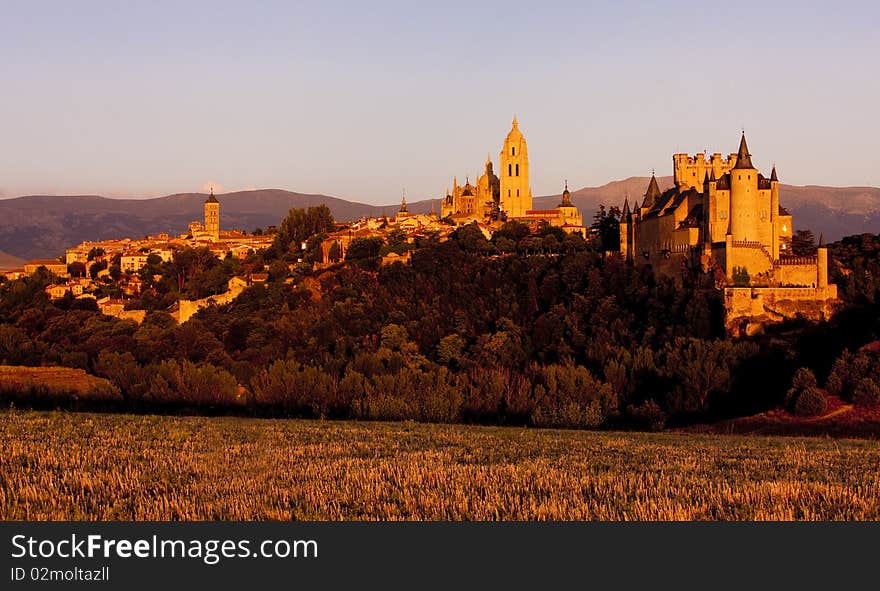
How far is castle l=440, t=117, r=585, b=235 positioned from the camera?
105188mm

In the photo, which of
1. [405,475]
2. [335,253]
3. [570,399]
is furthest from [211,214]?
[405,475]

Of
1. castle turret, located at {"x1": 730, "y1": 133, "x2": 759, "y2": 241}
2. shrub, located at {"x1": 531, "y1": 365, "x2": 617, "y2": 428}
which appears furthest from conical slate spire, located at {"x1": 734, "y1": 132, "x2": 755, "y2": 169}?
shrub, located at {"x1": 531, "y1": 365, "x2": 617, "y2": 428}

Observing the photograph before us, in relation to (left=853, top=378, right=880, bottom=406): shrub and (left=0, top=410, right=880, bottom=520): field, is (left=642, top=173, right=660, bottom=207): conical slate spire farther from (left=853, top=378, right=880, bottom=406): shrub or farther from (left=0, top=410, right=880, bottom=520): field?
(left=0, top=410, right=880, bottom=520): field

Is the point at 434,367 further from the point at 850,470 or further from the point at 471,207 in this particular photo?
the point at 471,207

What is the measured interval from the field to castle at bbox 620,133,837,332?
96.9 feet

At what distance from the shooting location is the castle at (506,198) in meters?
105

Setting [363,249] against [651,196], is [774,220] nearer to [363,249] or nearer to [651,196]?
[651,196]

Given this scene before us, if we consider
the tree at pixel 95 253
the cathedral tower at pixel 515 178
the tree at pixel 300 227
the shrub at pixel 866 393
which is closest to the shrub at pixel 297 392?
the shrub at pixel 866 393

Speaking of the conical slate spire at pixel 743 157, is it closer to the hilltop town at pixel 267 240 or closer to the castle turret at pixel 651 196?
the castle turret at pixel 651 196

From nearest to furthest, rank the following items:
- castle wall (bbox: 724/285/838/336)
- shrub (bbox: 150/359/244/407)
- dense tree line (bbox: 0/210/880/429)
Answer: dense tree line (bbox: 0/210/880/429)
shrub (bbox: 150/359/244/407)
castle wall (bbox: 724/285/838/336)

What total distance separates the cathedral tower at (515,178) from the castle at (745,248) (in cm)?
5696

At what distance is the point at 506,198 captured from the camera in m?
116

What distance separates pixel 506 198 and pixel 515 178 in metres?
2.74

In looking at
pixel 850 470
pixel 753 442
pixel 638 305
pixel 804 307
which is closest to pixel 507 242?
pixel 638 305
